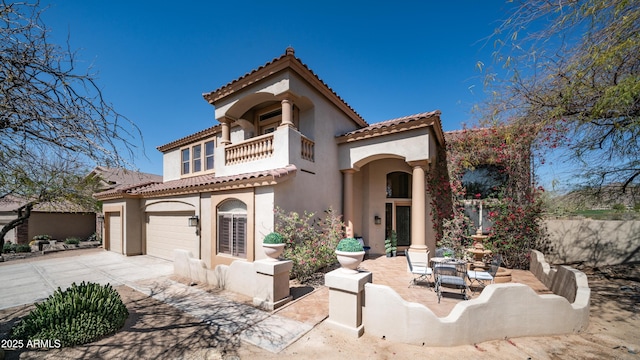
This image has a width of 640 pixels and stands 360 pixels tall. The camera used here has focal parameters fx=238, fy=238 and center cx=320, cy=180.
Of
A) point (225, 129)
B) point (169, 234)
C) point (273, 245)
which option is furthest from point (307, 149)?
point (169, 234)

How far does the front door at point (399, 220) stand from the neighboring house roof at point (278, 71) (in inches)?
218

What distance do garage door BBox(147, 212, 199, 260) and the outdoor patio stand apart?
25.9ft

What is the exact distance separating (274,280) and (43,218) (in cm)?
2744

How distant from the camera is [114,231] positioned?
15.2 meters

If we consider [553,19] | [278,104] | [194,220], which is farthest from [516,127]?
[194,220]

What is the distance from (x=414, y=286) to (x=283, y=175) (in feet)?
17.5

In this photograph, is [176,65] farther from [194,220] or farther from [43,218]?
[43,218]

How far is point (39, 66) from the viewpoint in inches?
136

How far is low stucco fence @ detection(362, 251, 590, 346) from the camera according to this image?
4.42 metres

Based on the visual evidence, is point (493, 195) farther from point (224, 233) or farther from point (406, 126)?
point (224, 233)

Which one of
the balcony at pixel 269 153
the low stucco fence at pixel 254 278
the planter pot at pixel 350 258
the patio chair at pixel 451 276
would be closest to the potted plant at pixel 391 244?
the patio chair at pixel 451 276

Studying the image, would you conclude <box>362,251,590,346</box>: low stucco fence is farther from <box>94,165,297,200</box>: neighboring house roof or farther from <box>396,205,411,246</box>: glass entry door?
<box>396,205,411,246</box>: glass entry door

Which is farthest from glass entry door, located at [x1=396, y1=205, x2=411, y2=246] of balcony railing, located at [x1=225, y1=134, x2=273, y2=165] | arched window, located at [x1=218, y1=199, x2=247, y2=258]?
arched window, located at [x1=218, y1=199, x2=247, y2=258]

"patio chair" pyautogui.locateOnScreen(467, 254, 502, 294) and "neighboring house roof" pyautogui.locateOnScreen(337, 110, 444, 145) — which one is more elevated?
"neighboring house roof" pyautogui.locateOnScreen(337, 110, 444, 145)
